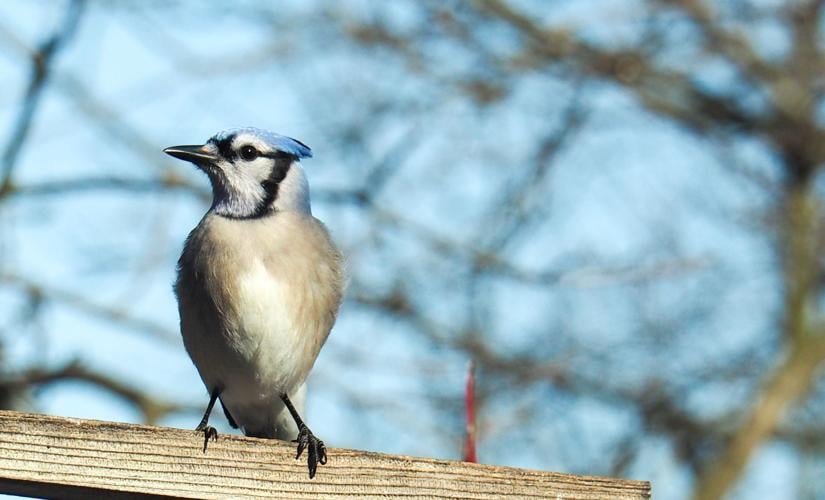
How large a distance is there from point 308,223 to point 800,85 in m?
7.19

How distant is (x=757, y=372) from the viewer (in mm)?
10492

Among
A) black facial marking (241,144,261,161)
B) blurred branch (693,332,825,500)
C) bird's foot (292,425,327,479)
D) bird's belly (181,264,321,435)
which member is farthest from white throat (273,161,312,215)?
blurred branch (693,332,825,500)

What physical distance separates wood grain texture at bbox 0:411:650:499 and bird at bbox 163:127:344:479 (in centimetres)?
68

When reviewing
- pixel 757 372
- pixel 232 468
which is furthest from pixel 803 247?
pixel 232 468

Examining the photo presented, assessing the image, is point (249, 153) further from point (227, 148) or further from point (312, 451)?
point (312, 451)

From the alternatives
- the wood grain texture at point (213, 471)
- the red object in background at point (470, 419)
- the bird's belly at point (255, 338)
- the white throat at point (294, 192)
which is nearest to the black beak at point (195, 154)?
the white throat at point (294, 192)

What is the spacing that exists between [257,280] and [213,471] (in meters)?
0.98

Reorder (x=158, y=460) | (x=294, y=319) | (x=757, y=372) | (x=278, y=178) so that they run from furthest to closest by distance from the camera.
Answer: (x=757, y=372), (x=278, y=178), (x=294, y=319), (x=158, y=460)

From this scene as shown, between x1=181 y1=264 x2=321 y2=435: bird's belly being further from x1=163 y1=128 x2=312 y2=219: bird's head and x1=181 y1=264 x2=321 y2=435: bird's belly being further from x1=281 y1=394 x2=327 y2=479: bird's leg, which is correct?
x1=281 y1=394 x2=327 y2=479: bird's leg

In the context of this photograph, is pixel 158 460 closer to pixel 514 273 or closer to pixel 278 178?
pixel 278 178

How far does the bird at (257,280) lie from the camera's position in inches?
149

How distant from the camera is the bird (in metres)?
3.78

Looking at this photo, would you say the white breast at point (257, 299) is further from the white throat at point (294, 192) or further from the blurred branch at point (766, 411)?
the blurred branch at point (766, 411)

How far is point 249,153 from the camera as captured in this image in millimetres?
4172
